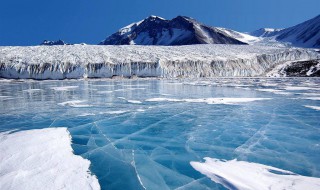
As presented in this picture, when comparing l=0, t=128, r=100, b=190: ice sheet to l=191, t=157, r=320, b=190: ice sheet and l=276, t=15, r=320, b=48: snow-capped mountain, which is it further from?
l=276, t=15, r=320, b=48: snow-capped mountain

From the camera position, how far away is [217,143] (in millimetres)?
6852

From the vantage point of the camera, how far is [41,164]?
207 inches

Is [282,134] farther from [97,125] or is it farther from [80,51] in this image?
[80,51]

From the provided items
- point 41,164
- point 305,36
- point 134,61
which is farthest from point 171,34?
point 41,164

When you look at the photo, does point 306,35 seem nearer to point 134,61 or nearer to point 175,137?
point 134,61

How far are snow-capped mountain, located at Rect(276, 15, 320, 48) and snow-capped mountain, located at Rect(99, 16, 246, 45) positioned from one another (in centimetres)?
2062

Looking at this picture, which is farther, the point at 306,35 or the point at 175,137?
the point at 306,35

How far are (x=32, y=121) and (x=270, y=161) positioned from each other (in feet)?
25.2

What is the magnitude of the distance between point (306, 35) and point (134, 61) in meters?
80.5

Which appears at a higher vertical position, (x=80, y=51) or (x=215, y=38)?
(x=215, y=38)

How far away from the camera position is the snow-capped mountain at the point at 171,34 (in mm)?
118662

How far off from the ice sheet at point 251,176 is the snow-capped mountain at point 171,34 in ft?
356

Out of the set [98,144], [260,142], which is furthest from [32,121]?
[260,142]

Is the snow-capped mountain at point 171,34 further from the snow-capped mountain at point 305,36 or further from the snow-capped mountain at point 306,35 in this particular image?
the snow-capped mountain at point 306,35
